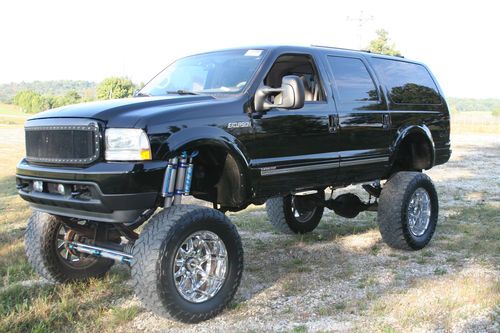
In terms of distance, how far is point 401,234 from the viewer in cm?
615

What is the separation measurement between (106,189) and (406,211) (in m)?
3.83

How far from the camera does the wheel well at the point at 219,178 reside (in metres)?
4.54

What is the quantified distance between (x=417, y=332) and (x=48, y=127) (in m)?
3.21

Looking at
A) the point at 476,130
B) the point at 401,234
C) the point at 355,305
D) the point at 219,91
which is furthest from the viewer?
the point at 476,130

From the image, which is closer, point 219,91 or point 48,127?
point 48,127

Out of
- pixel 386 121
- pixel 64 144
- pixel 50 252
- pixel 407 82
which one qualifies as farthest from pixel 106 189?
pixel 407 82

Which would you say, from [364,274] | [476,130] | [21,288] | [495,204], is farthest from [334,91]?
[476,130]

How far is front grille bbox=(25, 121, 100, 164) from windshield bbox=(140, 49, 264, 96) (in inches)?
47.6

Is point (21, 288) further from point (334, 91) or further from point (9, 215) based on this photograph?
point (9, 215)

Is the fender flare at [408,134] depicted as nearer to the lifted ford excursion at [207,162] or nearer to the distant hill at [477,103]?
the lifted ford excursion at [207,162]

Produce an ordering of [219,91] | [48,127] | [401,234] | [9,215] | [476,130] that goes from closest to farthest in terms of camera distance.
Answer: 1. [48,127]
2. [219,91]
3. [401,234]
4. [9,215]
5. [476,130]

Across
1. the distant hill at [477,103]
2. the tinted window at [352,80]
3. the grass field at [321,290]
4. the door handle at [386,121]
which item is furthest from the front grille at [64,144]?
the distant hill at [477,103]

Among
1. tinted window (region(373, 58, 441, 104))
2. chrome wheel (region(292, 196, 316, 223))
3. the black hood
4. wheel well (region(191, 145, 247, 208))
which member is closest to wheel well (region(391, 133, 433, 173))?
tinted window (region(373, 58, 441, 104))

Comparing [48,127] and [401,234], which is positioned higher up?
[48,127]
